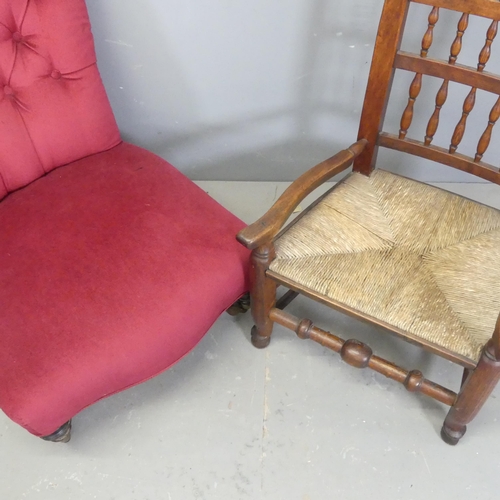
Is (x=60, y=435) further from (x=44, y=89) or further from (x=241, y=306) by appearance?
(x=44, y=89)

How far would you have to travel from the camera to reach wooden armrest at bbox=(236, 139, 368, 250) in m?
0.91

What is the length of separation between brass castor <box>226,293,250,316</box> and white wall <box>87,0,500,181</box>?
54 centimetres

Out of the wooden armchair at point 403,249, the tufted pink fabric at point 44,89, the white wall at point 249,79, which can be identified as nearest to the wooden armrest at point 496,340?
the wooden armchair at point 403,249

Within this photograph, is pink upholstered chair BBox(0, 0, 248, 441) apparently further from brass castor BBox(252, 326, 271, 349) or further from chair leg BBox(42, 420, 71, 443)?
brass castor BBox(252, 326, 271, 349)

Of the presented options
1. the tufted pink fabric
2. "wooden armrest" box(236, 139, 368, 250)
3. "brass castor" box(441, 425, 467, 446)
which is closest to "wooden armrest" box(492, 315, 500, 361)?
"brass castor" box(441, 425, 467, 446)

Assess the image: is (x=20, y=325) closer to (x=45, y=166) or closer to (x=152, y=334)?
(x=152, y=334)

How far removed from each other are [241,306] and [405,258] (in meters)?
0.44

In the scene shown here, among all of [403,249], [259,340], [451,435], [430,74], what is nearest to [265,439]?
[259,340]

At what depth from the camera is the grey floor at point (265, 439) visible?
1.00 metres

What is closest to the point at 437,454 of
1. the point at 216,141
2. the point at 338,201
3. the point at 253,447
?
the point at 253,447

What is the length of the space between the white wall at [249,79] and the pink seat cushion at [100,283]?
0.37m

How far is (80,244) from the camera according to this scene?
3.35 feet

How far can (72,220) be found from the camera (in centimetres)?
107

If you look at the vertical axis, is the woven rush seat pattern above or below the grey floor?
above
